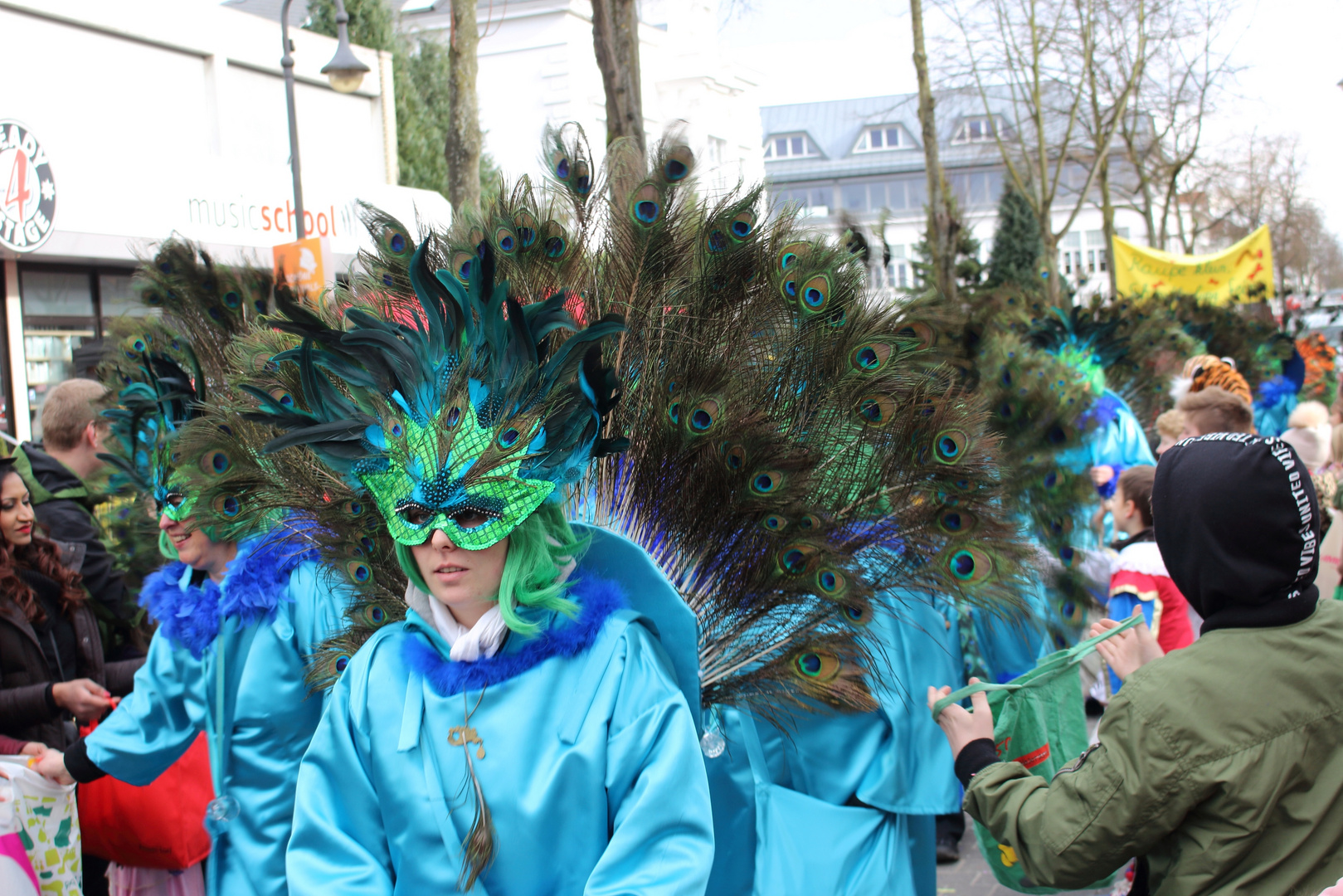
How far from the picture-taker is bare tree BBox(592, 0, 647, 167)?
6992 mm

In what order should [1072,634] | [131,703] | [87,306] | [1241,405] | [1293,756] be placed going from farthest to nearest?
1. [87,306]
2. [1241,405]
3. [1072,634]
4. [131,703]
5. [1293,756]

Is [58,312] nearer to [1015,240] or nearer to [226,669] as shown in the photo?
[226,669]

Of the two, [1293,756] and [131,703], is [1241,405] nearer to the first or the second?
[1293,756]

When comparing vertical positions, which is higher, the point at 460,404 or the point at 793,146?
the point at 793,146

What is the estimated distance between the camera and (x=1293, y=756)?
187 cm

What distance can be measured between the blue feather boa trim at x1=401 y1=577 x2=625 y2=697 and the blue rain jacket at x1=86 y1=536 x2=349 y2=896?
102cm

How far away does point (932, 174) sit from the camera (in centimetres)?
1387

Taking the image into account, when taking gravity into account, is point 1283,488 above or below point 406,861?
above

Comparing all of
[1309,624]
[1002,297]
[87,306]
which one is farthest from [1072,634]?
[87,306]

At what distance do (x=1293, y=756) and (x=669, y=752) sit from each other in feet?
3.47

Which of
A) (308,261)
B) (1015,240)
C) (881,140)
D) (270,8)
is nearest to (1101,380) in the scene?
(308,261)

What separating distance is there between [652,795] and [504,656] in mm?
390

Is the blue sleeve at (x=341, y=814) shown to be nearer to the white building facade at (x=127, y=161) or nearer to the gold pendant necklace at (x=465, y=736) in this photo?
the gold pendant necklace at (x=465, y=736)

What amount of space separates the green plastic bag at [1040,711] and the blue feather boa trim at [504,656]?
0.82 metres
